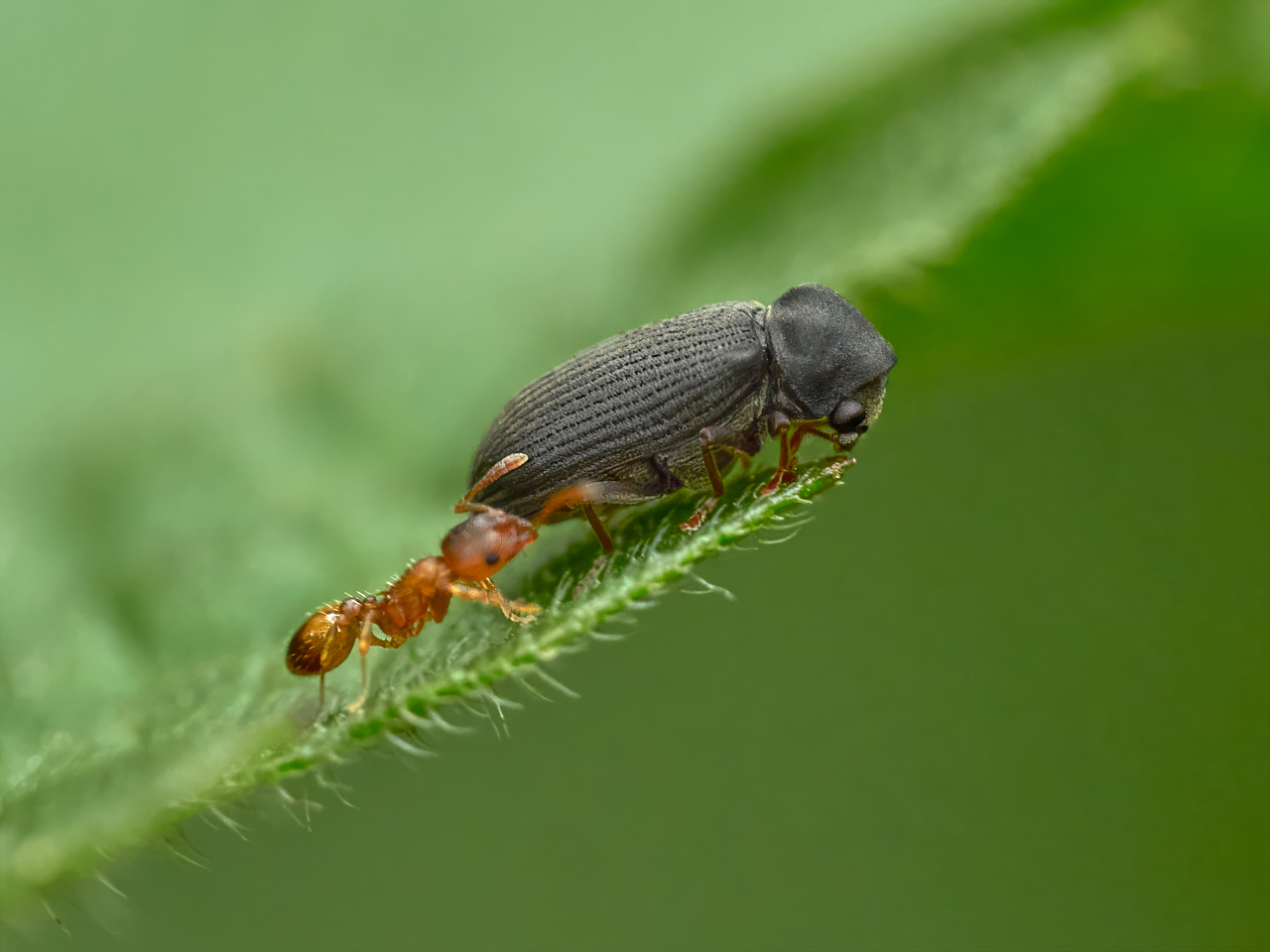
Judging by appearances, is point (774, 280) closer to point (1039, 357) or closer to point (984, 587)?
point (1039, 357)

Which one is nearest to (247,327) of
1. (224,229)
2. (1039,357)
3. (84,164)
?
(224,229)

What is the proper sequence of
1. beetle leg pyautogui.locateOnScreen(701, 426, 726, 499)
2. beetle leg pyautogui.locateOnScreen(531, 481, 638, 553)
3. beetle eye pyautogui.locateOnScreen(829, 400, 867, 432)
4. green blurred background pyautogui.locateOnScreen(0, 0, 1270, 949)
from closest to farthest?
green blurred background pyautogui.locateOnScreen(0, 0, 1270, 949)
beetle leg pyautogui.locateOnScreen(531, 481, 638, 553)
beetle leg pyautogui.locateOnScreen(701, 426, 726, 499)
beetle eye pyautogui.locateOnScreen(829, 400, 867, 432)

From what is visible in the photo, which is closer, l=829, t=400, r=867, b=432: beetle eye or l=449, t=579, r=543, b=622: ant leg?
l=449, t=579, r=543, b=622: ant leg

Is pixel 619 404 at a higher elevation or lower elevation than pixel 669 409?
higher

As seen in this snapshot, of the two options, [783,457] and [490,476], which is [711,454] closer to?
[783,457]

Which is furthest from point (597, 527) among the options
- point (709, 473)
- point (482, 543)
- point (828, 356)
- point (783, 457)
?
point (828, 356)

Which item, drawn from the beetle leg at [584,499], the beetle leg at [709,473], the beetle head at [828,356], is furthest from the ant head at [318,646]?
the beetle head at [828,356]

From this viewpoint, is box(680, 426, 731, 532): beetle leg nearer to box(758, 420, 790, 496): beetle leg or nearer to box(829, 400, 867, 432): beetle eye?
box(758, 420, 790, 496): beetle leg

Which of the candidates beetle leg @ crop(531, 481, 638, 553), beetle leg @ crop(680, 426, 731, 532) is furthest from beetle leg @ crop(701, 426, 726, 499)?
beetle leg @ crop(531, 481, 638, 553)
